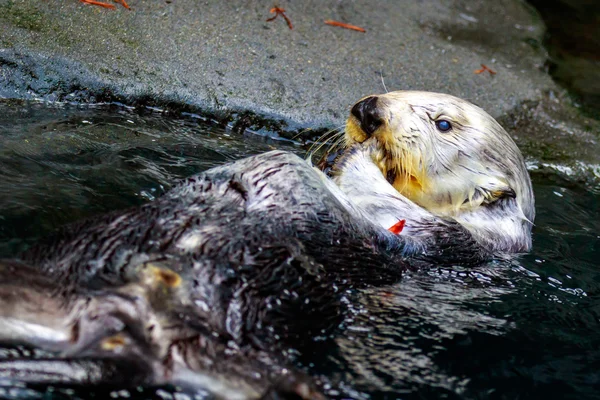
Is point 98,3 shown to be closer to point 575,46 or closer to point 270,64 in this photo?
point 270,64

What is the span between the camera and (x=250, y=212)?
121 inches

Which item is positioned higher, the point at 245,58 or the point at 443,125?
the point at 443,125

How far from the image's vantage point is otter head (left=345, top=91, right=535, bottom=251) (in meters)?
3.97

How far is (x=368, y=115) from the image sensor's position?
13.1 ft

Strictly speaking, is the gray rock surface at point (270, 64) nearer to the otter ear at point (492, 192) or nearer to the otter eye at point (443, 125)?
the otter eye at point (443, 125)

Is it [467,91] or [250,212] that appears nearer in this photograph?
[250,212]

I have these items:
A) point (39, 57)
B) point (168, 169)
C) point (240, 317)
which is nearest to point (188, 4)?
point (39, 57)

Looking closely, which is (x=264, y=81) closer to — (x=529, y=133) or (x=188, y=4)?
(x=188, y=4)

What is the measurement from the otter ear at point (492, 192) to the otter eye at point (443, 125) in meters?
0.37

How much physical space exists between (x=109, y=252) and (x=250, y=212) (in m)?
0.60

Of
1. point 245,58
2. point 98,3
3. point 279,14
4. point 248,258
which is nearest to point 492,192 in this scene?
point 248,258

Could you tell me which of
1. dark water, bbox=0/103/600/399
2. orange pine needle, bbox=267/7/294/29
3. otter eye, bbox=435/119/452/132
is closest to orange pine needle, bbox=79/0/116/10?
dark water, bbox=0/103/600/399

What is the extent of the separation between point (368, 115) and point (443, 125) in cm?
43

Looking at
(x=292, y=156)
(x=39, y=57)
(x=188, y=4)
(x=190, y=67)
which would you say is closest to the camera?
(x=292, y=156)
